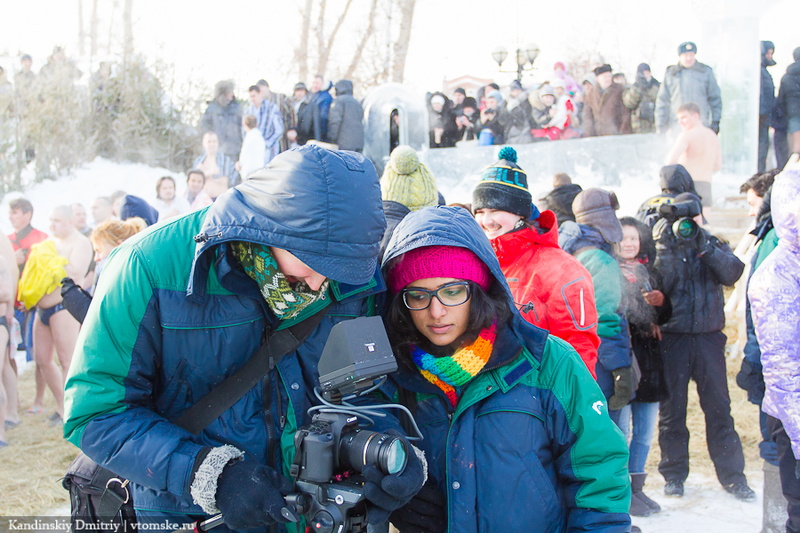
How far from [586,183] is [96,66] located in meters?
11.1

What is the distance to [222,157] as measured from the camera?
11.9 meters

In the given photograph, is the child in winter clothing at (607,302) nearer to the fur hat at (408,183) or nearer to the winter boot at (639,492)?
the winter boot at (639,492)

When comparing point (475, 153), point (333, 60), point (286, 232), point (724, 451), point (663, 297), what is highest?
point (333, 60)

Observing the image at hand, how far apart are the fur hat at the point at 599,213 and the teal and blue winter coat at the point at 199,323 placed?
2.57 m

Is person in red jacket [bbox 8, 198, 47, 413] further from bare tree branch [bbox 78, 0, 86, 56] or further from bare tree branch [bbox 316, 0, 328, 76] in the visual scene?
bare tree branch [bbox 78, 0, 86, 56]

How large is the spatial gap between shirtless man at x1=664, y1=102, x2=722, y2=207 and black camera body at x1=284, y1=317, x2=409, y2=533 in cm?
779

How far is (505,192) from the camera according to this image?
122 inches

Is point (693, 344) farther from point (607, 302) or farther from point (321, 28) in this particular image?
point (321, 28)

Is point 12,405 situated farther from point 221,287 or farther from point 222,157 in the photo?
point 222,157

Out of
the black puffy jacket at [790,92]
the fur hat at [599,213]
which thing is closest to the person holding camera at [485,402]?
the fur hat at [599,213]

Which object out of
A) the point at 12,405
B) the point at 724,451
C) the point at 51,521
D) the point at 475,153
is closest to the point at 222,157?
the point at 475,153

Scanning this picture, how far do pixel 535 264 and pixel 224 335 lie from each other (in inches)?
64.3

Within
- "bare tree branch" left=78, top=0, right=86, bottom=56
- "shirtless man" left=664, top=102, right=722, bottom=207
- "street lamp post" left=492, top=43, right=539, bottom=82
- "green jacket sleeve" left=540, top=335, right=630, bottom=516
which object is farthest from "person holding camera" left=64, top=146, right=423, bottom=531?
"bare tree branch" left=78, top=0, right=86, bottom=56

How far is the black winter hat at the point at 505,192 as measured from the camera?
122 inches
